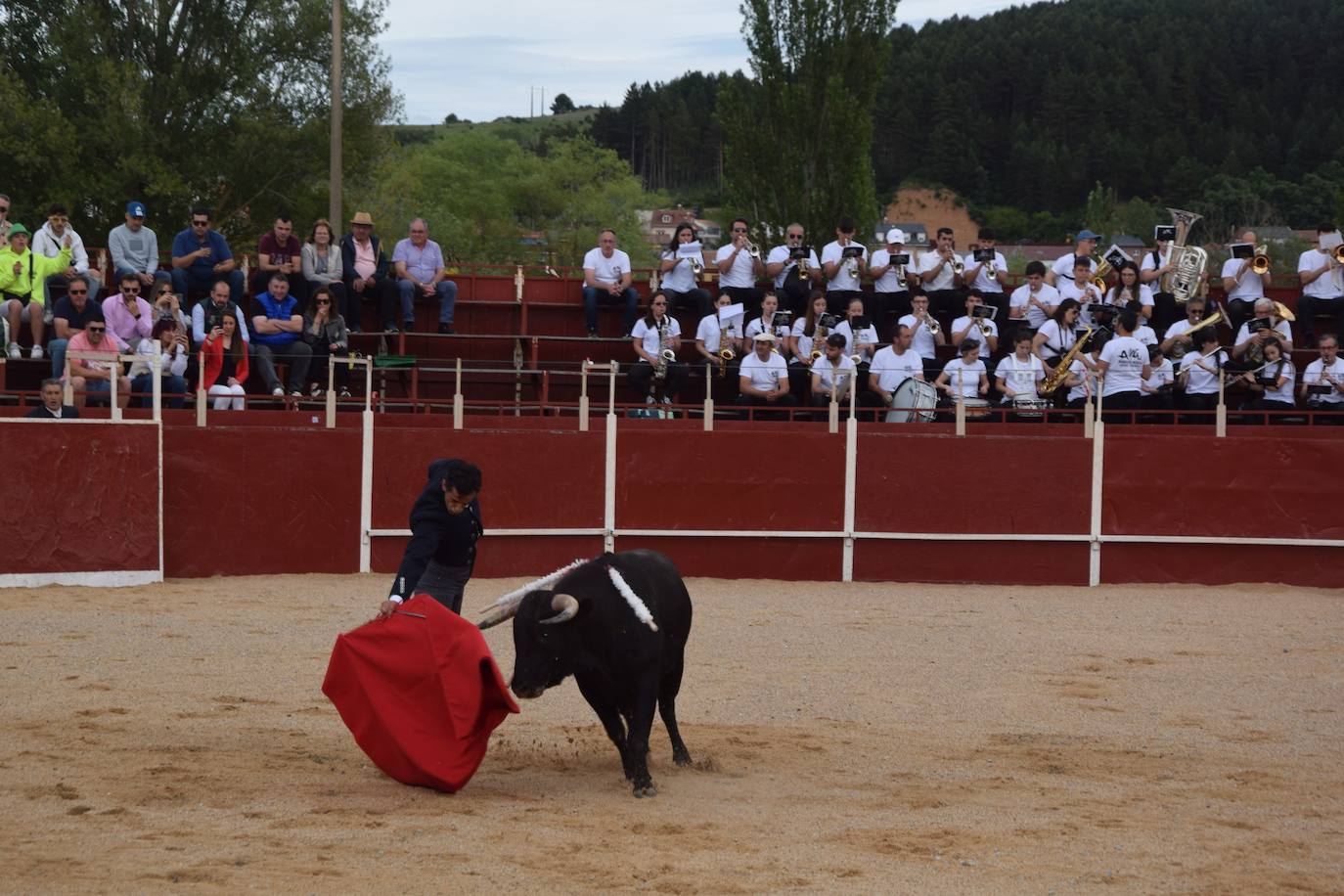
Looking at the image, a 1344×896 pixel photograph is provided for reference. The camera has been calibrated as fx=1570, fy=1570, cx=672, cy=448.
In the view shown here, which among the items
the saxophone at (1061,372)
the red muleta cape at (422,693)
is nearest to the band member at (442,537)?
the red muleta cape at (422,693)

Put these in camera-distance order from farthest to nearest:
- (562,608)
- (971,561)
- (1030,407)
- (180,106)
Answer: (180,106)
(1030,407)
(971,561)
(562,608)

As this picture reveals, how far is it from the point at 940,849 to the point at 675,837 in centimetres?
101

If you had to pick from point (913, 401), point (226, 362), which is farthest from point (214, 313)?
point (913, 401)

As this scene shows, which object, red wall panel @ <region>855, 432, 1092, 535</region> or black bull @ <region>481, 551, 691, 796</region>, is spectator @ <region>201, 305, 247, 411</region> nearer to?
red wall panel @ <region>855, 432, 1092, 535</region>

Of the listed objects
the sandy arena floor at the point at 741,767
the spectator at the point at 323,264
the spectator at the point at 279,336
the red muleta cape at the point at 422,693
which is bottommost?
the sandy arena floor at the point at 741,767

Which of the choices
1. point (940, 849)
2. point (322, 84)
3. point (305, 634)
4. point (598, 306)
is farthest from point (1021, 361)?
point (322, 84)

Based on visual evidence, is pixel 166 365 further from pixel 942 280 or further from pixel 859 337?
pixel 942 280

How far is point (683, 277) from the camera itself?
16891 millimetres

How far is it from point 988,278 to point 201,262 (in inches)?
315

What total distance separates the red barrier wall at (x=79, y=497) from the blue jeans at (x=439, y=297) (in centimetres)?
389

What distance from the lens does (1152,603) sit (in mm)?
13125

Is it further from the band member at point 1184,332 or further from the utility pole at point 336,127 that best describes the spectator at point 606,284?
the utility pole at point 336,127

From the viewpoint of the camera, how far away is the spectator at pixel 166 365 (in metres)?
13.7

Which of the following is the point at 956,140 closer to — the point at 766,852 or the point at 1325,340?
the point at 1325,340
